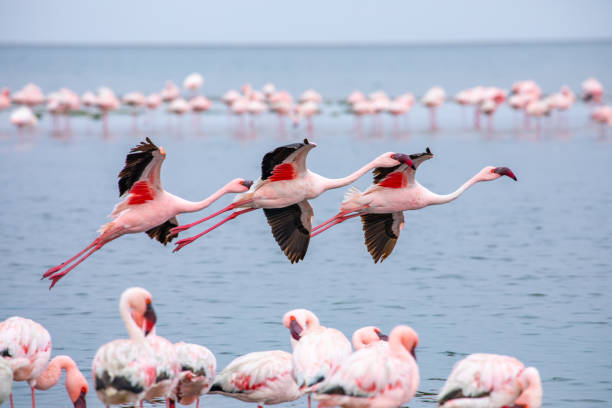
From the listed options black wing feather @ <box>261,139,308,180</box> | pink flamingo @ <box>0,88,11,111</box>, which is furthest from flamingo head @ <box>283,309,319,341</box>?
pink flamingo @ <box>0,88,11,111</box>

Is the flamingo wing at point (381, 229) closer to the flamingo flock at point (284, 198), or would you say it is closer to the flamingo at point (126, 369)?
the flamingo flock at point (284, 198)

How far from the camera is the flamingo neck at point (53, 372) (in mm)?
7809

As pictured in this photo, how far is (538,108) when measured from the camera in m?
30.5

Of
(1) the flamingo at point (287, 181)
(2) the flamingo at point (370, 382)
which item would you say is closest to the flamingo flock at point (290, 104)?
(1) the flamingo at point (287, 181)

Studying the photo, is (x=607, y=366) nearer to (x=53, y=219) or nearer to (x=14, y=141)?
(x=53, y=219)

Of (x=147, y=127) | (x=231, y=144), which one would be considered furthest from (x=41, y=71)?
(x=231, y=144)

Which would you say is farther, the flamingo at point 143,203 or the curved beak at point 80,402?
the flamingo at point 143,203

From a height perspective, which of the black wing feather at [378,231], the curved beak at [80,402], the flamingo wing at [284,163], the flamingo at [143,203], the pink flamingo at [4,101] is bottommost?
the curved beak at [80,402]

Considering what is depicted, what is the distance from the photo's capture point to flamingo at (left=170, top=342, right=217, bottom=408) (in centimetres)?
735

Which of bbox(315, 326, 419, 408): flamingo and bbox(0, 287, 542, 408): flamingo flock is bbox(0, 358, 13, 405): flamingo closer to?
bbox(0, 287, 542, 408): flamingo flock

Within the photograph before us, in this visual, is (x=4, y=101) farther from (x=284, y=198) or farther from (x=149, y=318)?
(x=149, y=318)

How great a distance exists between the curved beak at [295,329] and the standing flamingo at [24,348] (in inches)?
69.3

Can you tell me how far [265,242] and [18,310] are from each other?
16.7 ft

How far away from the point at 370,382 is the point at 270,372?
1.23 meters
